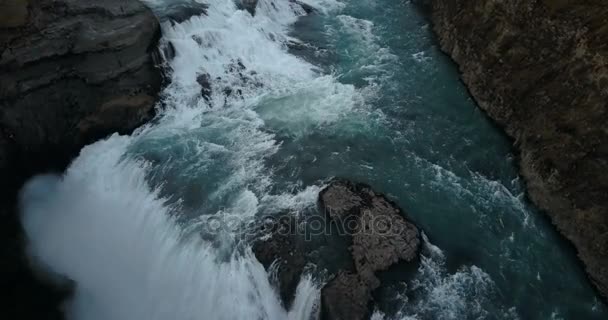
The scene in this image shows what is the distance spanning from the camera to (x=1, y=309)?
59.0 feet

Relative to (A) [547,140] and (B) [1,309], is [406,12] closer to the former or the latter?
(A) [547,140]

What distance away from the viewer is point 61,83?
73.3 feet

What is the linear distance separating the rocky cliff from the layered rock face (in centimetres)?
1669

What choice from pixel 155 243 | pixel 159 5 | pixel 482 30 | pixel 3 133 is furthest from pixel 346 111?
pixel 3 133

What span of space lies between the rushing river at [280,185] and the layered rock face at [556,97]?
0.73 metres

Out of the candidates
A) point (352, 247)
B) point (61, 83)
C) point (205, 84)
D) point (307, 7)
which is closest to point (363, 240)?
point (352, 247)

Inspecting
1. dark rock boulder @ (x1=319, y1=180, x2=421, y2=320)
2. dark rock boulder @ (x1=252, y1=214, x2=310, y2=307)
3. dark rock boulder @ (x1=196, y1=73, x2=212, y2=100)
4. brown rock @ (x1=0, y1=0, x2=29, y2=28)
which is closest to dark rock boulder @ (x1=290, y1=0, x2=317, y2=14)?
dark rock boulder @ (x1=196, y1=73, x2=212, y2=100)

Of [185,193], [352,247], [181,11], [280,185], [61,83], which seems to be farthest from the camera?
[181,11]

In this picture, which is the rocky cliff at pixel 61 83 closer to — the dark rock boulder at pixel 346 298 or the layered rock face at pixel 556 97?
the dark rock boulder at pixel 346 298

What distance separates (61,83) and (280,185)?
1139 centimetres

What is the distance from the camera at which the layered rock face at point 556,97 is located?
1783 cm

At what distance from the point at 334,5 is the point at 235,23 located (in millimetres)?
7706

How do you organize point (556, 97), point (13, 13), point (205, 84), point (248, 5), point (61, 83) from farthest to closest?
point (248, 5) → point (205, 84) → point (13, 13) → point (61, 83) → point (556, 97)

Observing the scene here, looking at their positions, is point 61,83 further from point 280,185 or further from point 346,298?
point 346,298
